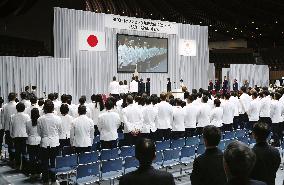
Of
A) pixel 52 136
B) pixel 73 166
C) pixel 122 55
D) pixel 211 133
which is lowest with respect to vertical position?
pixel 73 166

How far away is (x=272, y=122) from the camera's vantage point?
11.7 m

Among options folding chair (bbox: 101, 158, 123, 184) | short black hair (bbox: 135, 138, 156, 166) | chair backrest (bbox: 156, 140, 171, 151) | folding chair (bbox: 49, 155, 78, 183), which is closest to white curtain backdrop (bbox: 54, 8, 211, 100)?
chair backrest (bbox: 156, 140, 171, 151)


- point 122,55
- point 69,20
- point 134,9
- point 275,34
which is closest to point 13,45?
point 69,20

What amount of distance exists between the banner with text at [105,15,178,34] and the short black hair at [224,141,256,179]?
1828cm

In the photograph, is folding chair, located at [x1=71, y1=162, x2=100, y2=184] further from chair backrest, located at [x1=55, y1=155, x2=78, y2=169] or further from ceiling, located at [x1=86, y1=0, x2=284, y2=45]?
ceiling, located at [x1=86, y1=0, x2=284, y2=45]

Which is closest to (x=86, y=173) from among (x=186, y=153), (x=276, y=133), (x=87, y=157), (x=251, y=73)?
(x=87, y=157)

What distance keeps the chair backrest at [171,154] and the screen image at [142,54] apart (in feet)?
44.1

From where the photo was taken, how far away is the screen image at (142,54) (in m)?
21.3

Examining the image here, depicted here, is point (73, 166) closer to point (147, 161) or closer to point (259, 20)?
point (147, 161)

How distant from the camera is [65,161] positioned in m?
6.93

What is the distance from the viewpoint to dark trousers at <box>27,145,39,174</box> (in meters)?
8.25

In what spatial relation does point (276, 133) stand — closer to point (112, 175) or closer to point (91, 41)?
point (112, 175)

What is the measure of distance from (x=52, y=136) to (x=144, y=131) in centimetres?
301

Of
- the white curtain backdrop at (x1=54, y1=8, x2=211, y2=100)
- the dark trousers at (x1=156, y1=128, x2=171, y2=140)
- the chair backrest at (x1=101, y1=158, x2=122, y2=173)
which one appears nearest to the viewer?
the chair backrest at (x1=101, y1=158, x2=122, y2=173)
